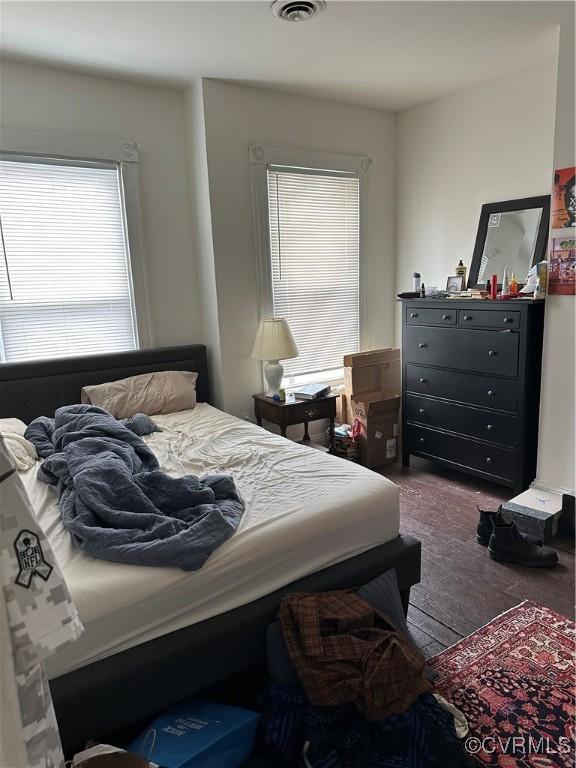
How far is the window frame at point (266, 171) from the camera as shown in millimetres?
3533

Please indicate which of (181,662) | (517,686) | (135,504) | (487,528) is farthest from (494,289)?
(181,662)

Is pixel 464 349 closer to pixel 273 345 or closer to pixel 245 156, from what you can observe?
pixel 273 345

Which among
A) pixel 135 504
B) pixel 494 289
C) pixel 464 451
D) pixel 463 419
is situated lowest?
pixel 464 451

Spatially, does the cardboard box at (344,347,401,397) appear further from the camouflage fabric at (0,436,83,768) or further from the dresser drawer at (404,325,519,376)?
the camouflage fabric at (0,436,83,768)

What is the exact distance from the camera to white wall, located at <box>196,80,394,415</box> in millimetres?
3346

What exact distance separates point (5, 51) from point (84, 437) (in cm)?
216

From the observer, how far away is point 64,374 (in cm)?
315

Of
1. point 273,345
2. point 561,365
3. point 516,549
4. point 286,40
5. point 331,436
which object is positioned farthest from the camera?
point 331,436

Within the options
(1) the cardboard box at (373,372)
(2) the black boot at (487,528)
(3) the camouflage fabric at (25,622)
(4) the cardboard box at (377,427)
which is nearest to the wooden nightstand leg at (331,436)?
(4) the cardboard box at (377,427)

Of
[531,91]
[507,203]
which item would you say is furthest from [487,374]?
[531,91]

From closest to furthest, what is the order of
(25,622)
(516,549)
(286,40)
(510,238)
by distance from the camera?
(25,622) < (516,549) < (286,40) < (510,238)

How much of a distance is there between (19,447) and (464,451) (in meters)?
2.62

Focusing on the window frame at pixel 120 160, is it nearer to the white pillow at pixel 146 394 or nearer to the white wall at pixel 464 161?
the white pillow at pixel 146 394

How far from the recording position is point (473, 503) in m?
3.17
